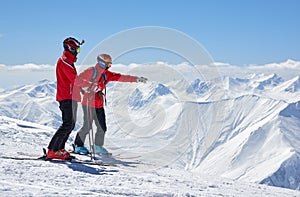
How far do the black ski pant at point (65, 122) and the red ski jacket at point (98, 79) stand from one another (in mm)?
858

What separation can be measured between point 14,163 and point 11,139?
476cm

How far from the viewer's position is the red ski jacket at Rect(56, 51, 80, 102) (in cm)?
813

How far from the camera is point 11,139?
39.9 feet

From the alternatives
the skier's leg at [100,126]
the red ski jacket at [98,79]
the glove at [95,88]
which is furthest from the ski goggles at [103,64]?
the skier's leg at [100,126]

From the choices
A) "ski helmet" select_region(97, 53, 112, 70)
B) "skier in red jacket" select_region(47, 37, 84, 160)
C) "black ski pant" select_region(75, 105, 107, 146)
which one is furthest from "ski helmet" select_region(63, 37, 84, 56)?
"black ski pant" select_region(75, 105, 107, 146)

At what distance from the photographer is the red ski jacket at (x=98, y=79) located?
9.45 m

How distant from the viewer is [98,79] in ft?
31.8

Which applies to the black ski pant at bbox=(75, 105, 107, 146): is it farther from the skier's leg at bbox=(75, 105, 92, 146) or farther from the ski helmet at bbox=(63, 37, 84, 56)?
the ski helmet at bbox=(63, 37, 84, 56)

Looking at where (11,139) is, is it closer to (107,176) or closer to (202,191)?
(107,176)

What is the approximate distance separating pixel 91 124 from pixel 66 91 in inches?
75.8

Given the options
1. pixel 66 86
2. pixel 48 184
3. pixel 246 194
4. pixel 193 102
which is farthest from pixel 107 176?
pixel 193 102

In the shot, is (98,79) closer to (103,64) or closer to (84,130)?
(103,64)

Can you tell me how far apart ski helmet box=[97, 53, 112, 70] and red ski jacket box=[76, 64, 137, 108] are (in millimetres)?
148

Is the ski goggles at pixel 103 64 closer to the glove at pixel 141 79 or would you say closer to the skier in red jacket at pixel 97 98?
the skier in red jacket at pixel 97 98
